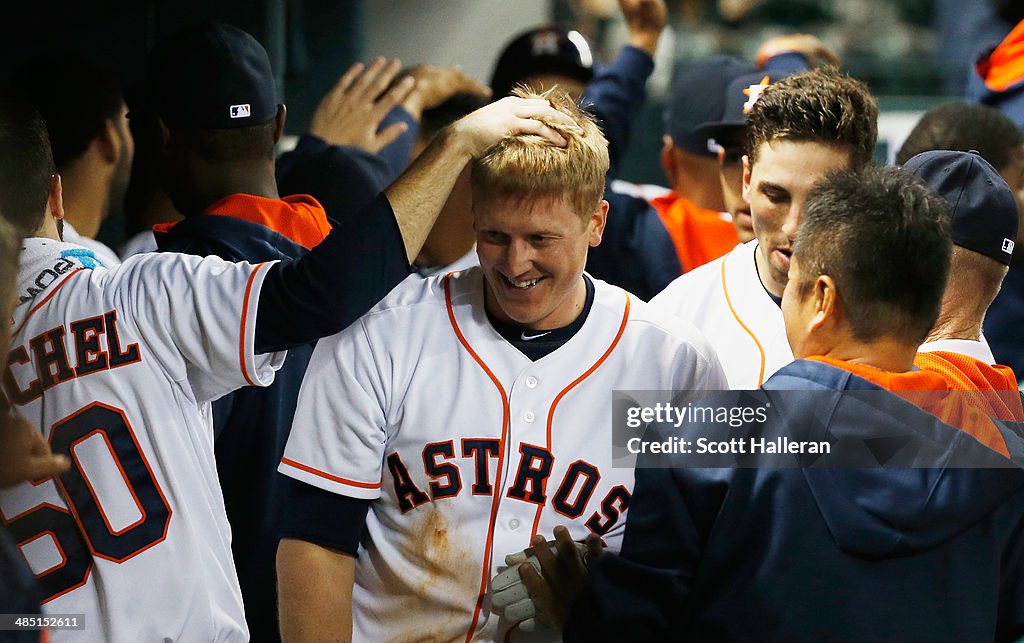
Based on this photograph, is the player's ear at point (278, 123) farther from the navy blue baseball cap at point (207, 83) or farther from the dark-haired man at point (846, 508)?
the dark-haired man at point (846, 508)

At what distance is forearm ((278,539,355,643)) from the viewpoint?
1591 mm

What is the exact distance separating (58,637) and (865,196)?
118 centimetres

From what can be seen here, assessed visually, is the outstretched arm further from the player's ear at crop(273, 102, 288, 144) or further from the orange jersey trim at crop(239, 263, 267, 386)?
the player's ear at crop(273, 102, 288, 144)

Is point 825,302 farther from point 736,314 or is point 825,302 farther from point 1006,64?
point 1006,64

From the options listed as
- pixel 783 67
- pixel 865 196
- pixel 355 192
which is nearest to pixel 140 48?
pixel 355 192

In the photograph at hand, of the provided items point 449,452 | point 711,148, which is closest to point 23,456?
point 449,452

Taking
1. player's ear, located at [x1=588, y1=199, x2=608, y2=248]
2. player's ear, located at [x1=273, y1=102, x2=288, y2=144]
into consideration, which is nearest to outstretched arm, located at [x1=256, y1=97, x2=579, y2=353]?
player's ear, located at [x1=588, y1=199, x2=608, y2=248]

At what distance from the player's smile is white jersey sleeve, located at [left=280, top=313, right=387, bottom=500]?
0.20m

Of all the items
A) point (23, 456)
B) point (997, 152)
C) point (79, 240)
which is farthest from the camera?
point (997, 152)

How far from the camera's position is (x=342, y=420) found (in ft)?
5.32

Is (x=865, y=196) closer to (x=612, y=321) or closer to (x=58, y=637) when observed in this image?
(x=612, y=321)

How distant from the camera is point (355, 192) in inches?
93.6

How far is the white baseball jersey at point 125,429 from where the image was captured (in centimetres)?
153
